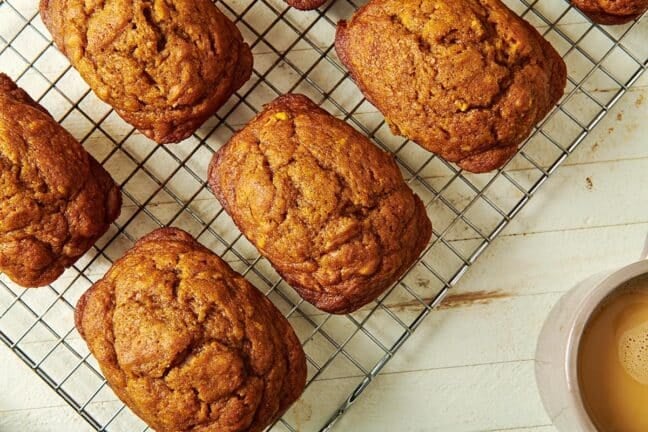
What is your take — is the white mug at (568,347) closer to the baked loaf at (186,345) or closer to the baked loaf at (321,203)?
the baked loaf at (321,203)

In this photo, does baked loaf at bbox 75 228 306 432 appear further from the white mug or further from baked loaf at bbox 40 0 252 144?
the white mug

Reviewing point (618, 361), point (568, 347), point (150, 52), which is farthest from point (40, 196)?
point (618, 361)

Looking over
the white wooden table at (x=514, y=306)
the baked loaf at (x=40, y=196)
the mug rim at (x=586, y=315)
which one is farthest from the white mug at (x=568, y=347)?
the baked loaf at (x=40, y=196)

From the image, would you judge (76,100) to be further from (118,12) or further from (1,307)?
(1,307)

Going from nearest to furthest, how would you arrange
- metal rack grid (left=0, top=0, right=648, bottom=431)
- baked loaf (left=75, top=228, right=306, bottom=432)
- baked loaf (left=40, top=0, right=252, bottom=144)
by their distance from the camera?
baked loaf (left=75, top=228, right=306, bottom=432) → baked loaf (left=40, top=0, right=252, bottom=144) → metal rack grid (left=0, top=0, right=648, bottom=431)

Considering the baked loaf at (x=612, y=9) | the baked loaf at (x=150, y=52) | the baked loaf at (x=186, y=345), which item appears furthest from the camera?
the baked loaf at (x=612, y=9)

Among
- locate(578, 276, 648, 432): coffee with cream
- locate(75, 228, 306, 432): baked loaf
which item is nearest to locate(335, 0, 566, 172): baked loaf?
locate(578, 276, 648, 432): coffee with cream
